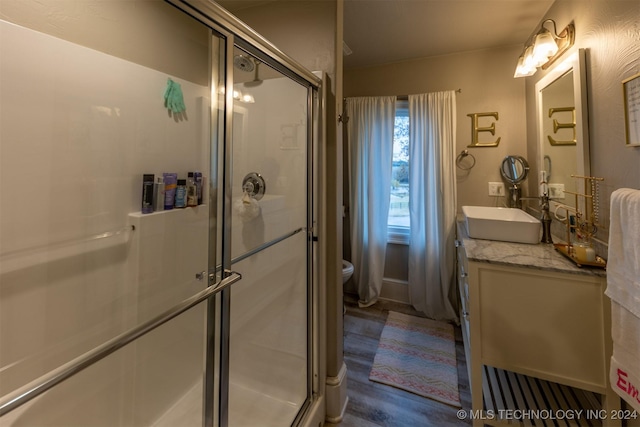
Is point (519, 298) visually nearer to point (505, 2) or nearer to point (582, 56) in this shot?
point (582, 56)

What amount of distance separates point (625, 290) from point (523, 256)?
1.40 ft

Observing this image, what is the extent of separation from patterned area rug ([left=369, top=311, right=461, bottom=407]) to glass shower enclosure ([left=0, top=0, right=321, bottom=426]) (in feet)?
2.15

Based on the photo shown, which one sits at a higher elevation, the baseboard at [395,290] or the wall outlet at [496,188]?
the wall outlet at [496,188]

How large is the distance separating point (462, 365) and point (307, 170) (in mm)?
1697

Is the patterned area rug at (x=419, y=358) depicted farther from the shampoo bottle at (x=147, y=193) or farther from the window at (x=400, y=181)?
the shampoo bottle at (x=147, y=193)

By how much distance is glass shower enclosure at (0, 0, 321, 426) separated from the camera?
97cm

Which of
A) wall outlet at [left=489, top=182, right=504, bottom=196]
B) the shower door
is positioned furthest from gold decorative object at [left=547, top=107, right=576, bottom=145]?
the shower door

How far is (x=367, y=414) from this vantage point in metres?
1.50

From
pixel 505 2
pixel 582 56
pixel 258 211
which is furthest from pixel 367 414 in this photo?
pixel 505 2

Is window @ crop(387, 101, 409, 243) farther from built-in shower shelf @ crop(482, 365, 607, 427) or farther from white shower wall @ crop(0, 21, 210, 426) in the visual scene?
white shower wall @ crop(0, 21, 210, 426)

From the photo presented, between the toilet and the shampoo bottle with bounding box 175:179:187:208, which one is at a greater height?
the shampoo bottle with bounding box 175:179:187:208

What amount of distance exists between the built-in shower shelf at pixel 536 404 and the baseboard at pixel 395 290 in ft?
3.57

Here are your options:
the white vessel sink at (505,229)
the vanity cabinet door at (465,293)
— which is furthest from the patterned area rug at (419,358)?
the white vessel sink at (505,229)

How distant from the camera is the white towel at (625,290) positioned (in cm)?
96
